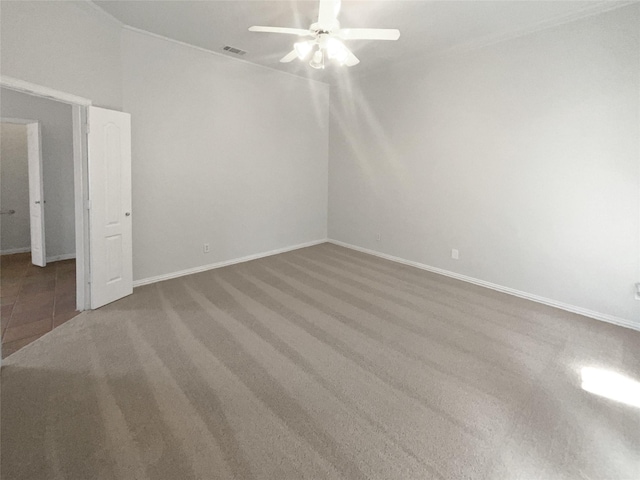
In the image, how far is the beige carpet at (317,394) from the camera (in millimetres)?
1647

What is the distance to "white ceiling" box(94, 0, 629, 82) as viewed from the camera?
10.2ft

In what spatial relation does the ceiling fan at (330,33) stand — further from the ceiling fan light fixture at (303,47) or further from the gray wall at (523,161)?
the gray wall at (523,161)

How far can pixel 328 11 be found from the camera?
95.1 inches

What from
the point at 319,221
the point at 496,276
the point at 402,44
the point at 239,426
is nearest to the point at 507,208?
the point at 496,276

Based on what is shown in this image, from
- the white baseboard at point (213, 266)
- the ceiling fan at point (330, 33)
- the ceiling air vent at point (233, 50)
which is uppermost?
→ the ceiling air vent at point (233, 50)

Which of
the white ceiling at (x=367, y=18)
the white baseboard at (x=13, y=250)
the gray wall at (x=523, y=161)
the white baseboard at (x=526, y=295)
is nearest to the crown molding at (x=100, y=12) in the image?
the white ceiling at (x=367, y=18)

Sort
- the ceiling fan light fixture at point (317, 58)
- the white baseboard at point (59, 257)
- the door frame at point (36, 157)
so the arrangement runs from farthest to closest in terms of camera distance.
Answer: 1. the white baseboard at point (59, 257)
2. the door frame at point (36, 157)
3. the ceiling fan light fixture at point (317, 58)

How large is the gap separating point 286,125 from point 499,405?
502 centimetres

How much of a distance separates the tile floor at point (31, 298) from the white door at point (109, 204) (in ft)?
1.44

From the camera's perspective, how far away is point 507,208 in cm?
402

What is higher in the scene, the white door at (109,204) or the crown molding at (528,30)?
the crown molding at (528,30)

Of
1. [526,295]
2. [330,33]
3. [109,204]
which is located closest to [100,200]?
[109,204]

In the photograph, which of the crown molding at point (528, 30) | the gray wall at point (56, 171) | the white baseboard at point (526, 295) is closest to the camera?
the crown molding at point (528, 30)

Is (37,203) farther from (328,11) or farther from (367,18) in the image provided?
(367,18)
